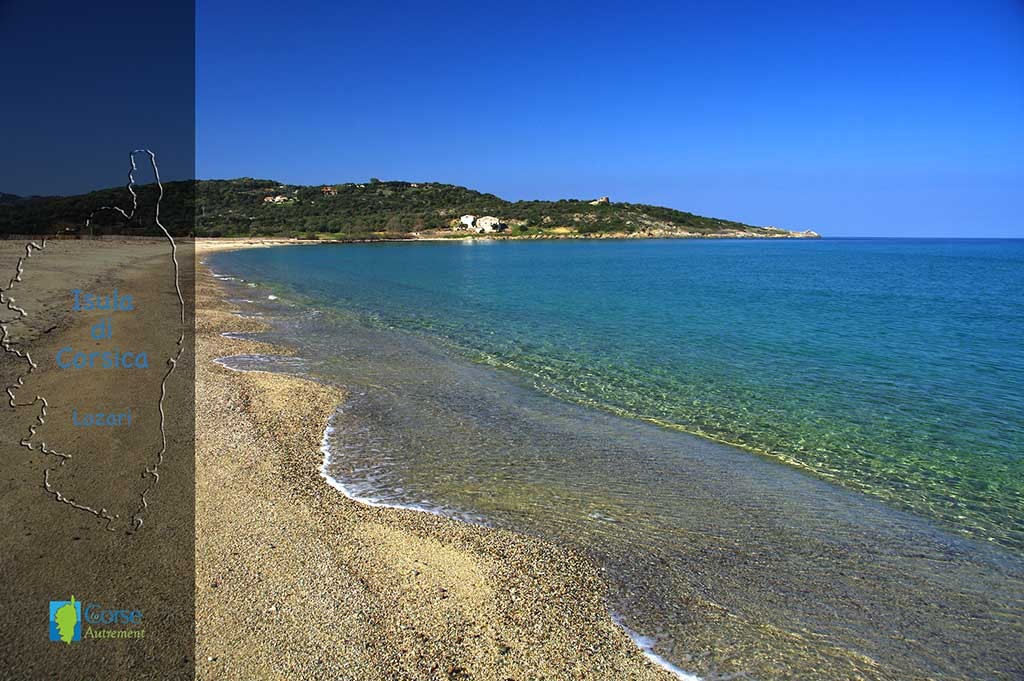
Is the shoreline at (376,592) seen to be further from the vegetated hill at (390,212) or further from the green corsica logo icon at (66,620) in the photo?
the vegetated hill at (390,212)

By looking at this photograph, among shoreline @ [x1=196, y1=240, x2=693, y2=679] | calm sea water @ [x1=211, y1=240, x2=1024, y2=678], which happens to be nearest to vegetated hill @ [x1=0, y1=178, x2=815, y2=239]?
calm sea water @ [x1=211, y1=240, x2=1024, y2=678]

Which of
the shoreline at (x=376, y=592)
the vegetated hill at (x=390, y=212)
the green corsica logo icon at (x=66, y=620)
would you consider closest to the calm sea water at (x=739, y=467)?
the shoreline at (x=376, y=592)

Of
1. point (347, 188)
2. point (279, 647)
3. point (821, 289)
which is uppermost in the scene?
point (347, 188)

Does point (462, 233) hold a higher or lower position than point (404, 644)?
higher

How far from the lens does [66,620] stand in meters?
3.89

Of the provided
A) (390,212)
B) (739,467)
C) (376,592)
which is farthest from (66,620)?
(390,212)

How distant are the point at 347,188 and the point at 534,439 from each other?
17254cm

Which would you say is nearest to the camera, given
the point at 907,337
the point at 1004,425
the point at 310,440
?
the point at 310,440

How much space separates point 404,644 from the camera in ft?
12.5

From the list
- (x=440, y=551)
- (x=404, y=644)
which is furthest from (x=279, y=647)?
(x=440, y=551)

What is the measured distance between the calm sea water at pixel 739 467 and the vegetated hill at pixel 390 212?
9943 cm

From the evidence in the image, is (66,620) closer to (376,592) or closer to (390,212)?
(376,592)

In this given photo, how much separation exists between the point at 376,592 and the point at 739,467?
206 inches

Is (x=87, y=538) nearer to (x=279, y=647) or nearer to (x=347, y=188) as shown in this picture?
(x=279, y=647)
